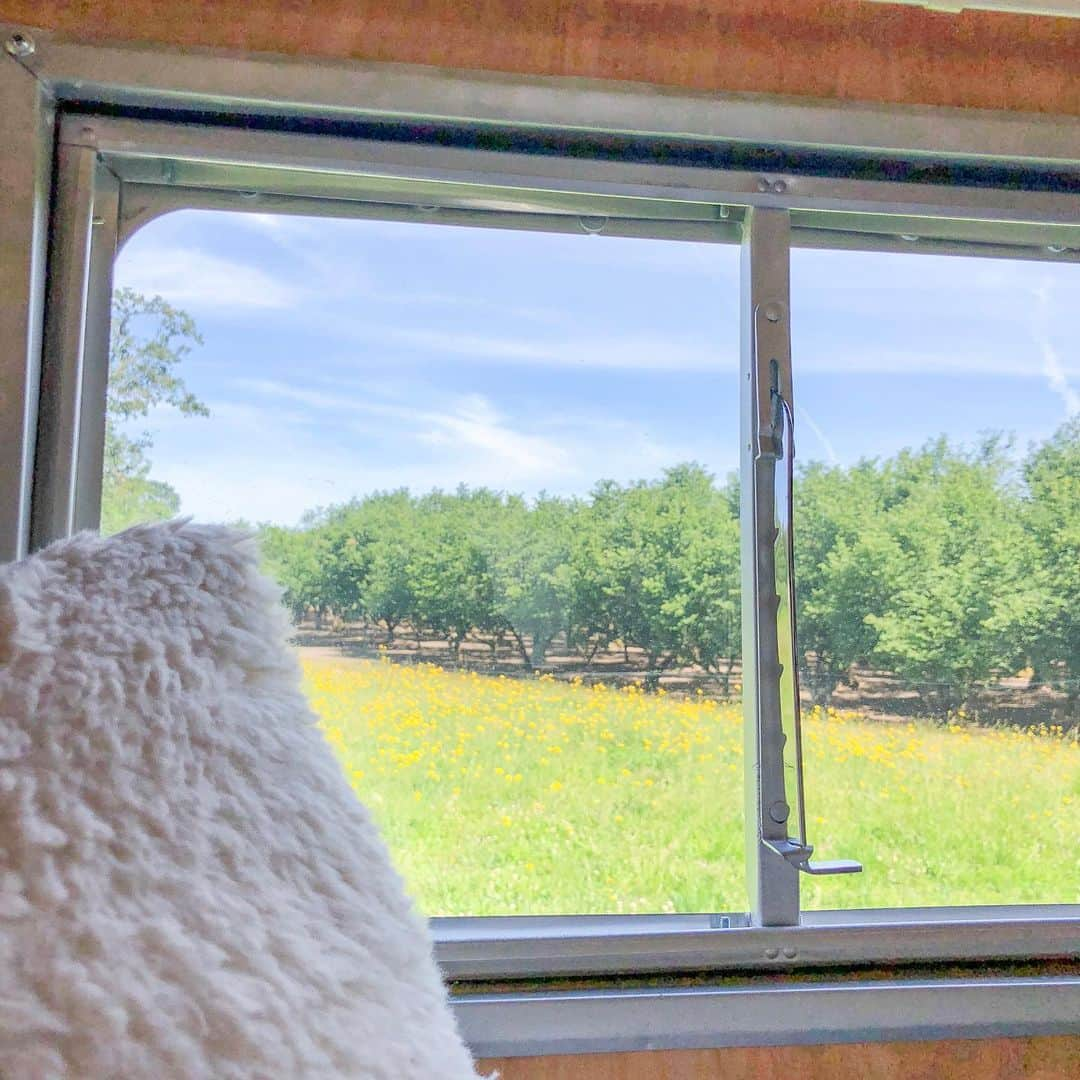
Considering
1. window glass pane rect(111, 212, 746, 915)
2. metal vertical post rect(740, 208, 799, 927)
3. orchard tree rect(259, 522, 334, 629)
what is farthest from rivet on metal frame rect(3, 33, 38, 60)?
metal vertical post rect(740, 208, 799, 927)

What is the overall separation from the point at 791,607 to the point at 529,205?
2.26 ft

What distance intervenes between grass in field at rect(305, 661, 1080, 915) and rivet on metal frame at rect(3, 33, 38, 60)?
85 centimetres

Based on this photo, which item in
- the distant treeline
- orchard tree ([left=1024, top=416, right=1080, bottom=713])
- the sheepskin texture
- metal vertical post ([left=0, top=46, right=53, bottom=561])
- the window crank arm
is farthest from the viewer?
orchard tree ([left=1024, top=416, right=1080, bottom=713])

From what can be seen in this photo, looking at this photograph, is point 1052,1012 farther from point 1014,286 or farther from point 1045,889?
point 1014,286

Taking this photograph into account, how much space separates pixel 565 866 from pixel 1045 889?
0.74 meters

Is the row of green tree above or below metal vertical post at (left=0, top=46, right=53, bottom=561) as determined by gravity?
below

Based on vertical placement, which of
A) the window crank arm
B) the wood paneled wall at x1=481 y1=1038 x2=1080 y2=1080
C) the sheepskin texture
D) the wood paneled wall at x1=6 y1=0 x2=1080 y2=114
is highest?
the wood paneled wall at x1=6 y1=0 x2=1080 y2=114

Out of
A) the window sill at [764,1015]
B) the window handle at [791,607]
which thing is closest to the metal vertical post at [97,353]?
the window sill at [764,1015]

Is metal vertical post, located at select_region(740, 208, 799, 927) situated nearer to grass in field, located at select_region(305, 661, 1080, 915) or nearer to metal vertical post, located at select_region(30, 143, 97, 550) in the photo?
grass in field, located at select_region(305, 661, 1080, 915)

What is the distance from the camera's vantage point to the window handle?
1.20 m

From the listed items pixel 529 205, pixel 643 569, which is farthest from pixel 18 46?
pixel 643 569

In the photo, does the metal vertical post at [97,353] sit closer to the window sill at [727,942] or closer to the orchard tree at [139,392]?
the orchard tree at [139,392]

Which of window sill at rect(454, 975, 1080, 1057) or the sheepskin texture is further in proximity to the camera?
window sill at rect(454, 975, 1080, 1057)

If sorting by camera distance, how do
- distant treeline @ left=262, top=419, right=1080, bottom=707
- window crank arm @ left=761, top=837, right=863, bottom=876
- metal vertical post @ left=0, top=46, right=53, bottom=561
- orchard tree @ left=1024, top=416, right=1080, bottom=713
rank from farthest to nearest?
orchard tree @ left=1024, top=416, right=1080, bottom=713, distant treeline @ left=262, top=419, right=1080, bottom=707, window crank arm @ left=761, top=837, right=863, bottom=876, metal vertical post @ left=0, top=46, right=53, bottom=561
